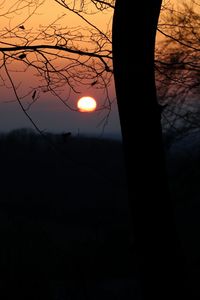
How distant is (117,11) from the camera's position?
3.63 metres

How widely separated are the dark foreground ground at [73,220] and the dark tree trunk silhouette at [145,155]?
0.47m

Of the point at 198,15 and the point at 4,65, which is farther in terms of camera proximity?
the point at 198,15

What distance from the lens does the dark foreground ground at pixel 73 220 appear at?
11211 millimetres

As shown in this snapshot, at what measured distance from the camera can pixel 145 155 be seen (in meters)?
3.54

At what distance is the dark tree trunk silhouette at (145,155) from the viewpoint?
3.52m

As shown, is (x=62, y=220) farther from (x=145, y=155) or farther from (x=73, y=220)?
(x=145, y=155)

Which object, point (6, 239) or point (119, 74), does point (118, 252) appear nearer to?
point (6, 239)

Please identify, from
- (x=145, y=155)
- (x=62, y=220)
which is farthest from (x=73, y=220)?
(x=145, y=155)

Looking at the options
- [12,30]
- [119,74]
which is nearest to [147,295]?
[119,74]

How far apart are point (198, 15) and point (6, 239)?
10.2m

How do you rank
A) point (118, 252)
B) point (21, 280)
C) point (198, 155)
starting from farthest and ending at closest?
point (198, 155)
point (118, 252)
point (21, 280)

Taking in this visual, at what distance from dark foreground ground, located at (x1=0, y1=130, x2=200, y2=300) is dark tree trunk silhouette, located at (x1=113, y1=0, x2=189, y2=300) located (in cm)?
47

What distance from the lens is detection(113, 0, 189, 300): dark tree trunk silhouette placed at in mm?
3518

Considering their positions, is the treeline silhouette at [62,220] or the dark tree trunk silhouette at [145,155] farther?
the treeline silhouette at [62,220]
